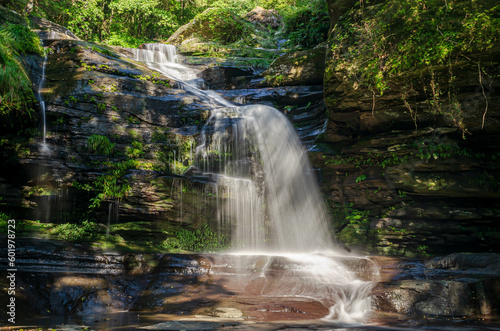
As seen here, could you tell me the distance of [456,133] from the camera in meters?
8.02

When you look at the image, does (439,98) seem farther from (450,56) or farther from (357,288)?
(357,288)

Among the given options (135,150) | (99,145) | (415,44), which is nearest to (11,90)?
(99,145)

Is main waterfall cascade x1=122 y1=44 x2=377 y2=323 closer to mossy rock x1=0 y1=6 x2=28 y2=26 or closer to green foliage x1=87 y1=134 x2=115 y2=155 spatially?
green foliage x1=87 y1=134 x2=115 y2=155

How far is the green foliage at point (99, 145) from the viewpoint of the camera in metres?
9.03

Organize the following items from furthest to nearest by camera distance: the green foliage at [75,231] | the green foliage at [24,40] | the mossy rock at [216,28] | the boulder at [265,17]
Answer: the boulder at [265,17], the mossy rock at [216,28], the green foliage at [24,40], the green foliage at [75,231]

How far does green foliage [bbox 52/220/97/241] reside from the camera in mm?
8211

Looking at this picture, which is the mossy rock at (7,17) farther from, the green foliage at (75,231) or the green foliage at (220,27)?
the green foliage at (220,27)

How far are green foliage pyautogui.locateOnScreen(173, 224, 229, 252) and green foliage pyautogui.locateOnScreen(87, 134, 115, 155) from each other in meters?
3.06

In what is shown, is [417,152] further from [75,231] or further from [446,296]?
[75,231]

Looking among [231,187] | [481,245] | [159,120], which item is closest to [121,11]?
[159,120]

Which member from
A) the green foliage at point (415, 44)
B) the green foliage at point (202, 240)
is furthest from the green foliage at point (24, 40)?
the green foliage at point (415, 44)

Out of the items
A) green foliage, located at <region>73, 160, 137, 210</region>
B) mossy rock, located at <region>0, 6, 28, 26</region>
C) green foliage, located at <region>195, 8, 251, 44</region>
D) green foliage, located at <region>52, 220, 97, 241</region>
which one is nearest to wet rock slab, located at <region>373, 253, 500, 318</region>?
green foliage, located at <region>73, 160, 137, 210</region>

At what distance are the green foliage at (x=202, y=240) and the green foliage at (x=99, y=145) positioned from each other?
121 inches

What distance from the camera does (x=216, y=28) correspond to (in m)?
19.9
